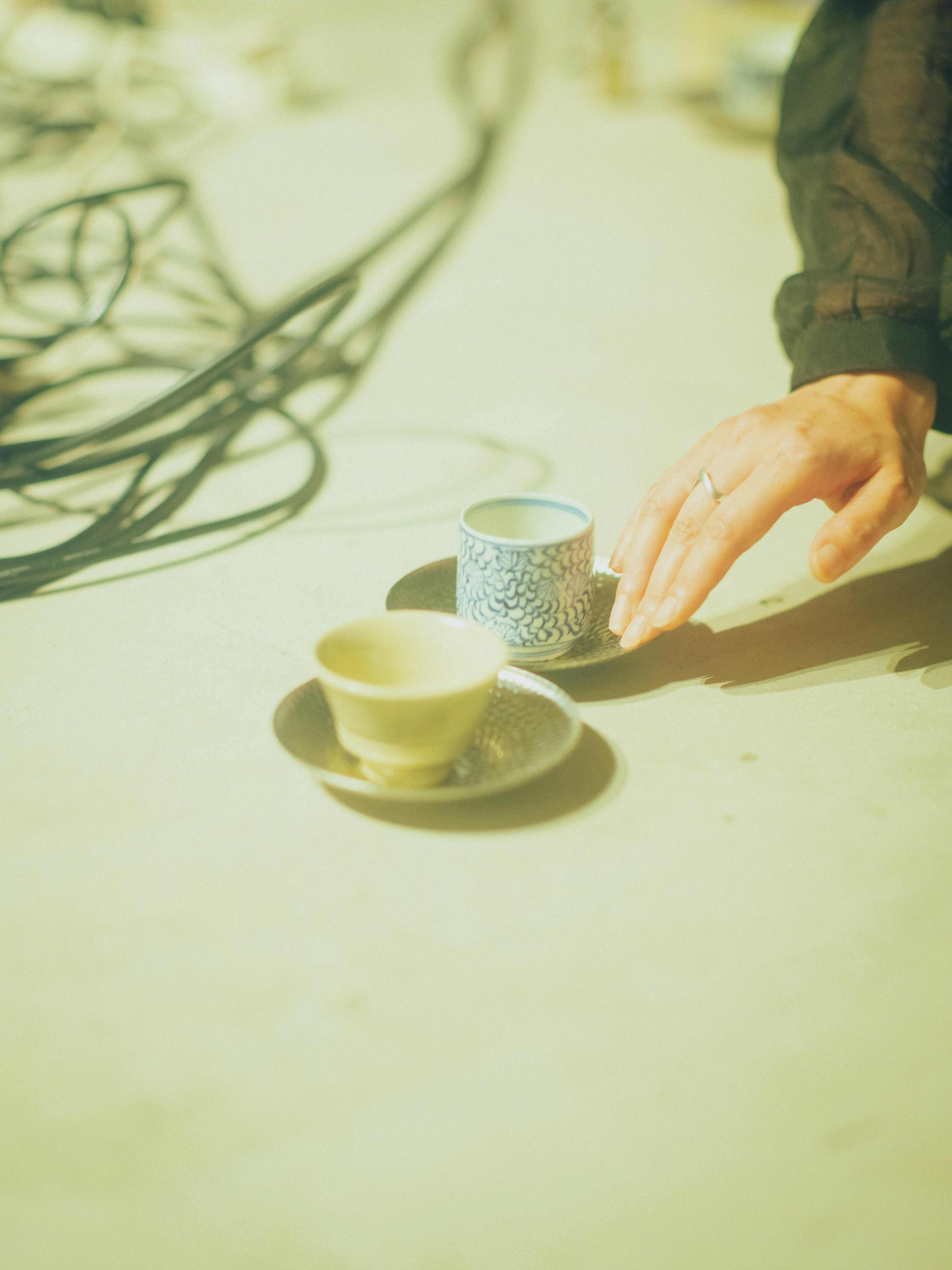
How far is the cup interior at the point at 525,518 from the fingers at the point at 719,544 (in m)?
0.06

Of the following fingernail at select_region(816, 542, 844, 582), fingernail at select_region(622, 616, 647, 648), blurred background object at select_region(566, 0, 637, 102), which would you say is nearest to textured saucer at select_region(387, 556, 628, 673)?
fingernail at select_region(622, 616, 647, 648)

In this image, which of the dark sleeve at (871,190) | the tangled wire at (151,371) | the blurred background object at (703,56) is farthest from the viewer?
the blurred background object at (703,56)

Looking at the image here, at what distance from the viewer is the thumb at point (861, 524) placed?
531mm

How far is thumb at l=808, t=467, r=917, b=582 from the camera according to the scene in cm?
53

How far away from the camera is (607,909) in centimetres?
41

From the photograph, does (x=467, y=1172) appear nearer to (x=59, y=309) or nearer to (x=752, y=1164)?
(x=752, y=1164)

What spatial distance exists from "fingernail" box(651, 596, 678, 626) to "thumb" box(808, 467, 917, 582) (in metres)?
0.07

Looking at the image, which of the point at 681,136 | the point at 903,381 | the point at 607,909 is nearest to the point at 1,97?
the point at 681,136

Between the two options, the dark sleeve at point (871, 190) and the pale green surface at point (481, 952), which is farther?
the dark sleeve at point (871, 190)

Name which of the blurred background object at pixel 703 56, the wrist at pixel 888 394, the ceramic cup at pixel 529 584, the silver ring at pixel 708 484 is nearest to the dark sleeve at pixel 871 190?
the wrist at pixel 888 394

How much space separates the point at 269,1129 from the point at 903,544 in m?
0.58

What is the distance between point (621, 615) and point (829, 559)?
4.4 inches

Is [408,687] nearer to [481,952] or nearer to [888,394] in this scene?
[481,952]

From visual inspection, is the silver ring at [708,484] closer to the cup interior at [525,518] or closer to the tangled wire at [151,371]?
the cup interior at [525,518]
